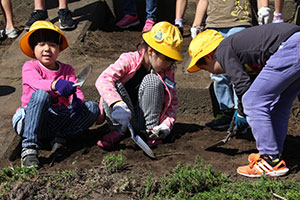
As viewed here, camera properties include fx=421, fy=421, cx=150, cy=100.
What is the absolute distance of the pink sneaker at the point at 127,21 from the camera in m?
5.77

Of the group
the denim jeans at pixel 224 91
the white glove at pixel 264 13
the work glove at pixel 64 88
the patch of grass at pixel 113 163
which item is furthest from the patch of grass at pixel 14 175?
the white glove at pixel 264 13

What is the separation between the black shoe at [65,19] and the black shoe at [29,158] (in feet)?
8.02

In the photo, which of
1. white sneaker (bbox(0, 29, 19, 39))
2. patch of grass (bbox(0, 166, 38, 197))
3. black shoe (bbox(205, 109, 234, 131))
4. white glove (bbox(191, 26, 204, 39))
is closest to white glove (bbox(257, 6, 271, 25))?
white glove (bbox(191, 26, 204, 39))

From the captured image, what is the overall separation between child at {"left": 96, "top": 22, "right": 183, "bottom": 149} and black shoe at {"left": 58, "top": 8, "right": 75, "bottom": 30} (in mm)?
2033

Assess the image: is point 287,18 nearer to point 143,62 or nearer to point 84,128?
point 143,62

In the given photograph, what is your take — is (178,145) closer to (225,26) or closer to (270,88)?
(270,88)

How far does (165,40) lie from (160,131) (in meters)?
0.73

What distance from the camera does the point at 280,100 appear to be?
3.01 meters

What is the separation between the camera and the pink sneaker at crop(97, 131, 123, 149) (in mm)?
3307

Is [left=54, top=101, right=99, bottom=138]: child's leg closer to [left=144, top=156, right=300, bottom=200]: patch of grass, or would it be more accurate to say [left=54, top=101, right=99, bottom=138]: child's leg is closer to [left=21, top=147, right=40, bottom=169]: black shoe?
[left=21, top=147, right=40, bottom=169]: black shoe

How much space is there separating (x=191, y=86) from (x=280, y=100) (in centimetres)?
117

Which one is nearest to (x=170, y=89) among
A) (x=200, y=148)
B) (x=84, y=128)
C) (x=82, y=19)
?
(x=200, y=148)

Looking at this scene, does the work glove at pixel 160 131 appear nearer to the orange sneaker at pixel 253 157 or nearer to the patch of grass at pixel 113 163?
the patch of grass at pixel 113 163

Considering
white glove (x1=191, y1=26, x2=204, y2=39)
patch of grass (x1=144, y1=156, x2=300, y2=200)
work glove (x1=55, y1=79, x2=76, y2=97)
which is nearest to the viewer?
patch of grass (x1=144, y1=156, x2=300, y2=200)
